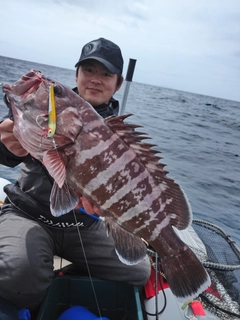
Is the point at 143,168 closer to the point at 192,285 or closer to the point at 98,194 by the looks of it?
the point at 98,194

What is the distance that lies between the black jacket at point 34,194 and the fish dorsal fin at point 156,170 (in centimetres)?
113

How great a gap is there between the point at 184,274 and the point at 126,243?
506mm

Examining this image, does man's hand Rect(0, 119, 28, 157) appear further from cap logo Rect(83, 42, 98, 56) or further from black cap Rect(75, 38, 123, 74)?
cap logo Rect(83, 42, 98, 56)

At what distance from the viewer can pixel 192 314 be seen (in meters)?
3.13

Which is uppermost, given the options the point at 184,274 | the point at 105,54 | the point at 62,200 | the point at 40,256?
the point at 105,54

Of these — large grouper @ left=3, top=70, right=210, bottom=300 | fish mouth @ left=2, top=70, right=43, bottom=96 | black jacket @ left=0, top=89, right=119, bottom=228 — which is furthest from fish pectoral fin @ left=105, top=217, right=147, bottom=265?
fish mouth @ left=2, top=70, right=43, bottom=96

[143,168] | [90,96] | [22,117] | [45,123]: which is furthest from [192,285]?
[90,96]

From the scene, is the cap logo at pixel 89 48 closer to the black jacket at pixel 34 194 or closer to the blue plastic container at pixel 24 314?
the black jacket at pixel 34 194

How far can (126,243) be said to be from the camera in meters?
2.42

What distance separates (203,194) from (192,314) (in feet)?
23.2

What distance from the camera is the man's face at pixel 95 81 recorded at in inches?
139

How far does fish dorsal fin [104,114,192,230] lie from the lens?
7.97 feet

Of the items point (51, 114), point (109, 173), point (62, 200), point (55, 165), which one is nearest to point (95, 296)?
point (62, 200)

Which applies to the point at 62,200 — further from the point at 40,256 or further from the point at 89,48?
the point at 89,48
